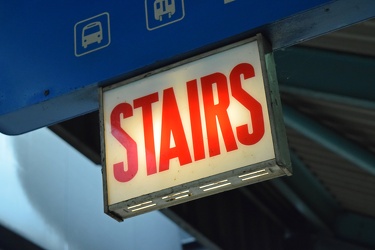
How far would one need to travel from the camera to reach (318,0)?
8.98 ft

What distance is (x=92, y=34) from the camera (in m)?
3.20

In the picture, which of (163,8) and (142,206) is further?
(163,8)

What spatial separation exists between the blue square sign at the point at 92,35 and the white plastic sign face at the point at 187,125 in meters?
0.24

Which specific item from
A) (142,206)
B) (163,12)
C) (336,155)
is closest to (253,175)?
(142,206)

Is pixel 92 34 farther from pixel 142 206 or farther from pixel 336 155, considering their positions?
pixel 336 155

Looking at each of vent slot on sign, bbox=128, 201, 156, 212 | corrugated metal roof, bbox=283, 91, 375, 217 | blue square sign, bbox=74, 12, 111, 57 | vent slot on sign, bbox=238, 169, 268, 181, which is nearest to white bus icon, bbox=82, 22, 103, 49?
blue square sign, bbox=74, 12, 111, 57

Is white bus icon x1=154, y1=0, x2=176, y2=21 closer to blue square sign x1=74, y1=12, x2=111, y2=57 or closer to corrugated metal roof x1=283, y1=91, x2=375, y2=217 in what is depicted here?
blue square sign x1=74, y1=12, x2=111, y2=57

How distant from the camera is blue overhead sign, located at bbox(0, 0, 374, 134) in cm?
288

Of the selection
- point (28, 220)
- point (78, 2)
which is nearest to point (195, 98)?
point (78, 2)

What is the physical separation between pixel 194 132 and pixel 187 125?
0.05 metres

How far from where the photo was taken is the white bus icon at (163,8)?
3.04 metres

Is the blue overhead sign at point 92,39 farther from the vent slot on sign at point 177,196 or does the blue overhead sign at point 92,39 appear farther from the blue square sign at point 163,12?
the vent slot on sign at point 177,196

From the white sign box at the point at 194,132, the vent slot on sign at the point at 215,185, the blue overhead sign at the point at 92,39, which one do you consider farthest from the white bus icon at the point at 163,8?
the vent slot on sign at the point at 215,185

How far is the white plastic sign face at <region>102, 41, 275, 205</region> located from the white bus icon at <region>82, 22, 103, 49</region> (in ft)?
0.90
